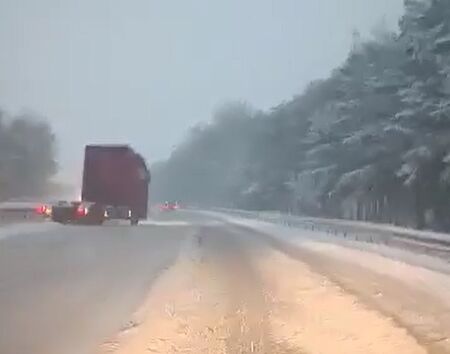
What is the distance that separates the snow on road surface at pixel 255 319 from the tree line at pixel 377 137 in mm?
22627

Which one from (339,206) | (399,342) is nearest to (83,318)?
(399,342)

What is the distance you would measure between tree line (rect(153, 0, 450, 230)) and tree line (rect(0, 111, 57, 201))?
95.5 feet

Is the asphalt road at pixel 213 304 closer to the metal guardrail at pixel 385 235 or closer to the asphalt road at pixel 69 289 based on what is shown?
the asphalt road at pixel 69 289

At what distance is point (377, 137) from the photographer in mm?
48688

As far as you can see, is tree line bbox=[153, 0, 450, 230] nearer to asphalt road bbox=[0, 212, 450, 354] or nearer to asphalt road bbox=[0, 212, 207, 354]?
asphalt road bbox=[0, 212, 207, 354]

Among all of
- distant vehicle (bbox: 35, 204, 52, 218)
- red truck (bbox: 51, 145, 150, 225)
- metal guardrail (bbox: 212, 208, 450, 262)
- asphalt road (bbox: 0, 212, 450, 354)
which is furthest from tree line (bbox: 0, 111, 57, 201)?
asphalt road (bbox: 0, 212, 450, 354)

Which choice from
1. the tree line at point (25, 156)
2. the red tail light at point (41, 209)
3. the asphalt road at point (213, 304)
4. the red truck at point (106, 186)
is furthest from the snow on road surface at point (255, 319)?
the tree line at point (25, 156)

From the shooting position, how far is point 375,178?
48688 mm

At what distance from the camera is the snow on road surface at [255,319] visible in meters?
10.2

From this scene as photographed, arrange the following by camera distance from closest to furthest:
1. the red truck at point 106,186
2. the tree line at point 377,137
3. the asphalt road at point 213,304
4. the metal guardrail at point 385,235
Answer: the asphalt road at point 213,304 → the metal guardrail at point 385,235 → the tree line at point 377,137 → the red truck at point 106,186

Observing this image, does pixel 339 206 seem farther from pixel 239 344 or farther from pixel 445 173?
pixel 239 344

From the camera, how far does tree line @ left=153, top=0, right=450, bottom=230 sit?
137 feet

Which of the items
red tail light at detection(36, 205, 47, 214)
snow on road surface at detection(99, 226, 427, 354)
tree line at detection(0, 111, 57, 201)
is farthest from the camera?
tree line at detection(0, 111, 57, 201)

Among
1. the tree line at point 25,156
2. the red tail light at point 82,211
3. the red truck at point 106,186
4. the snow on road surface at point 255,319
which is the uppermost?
the tree line at point 25,156
